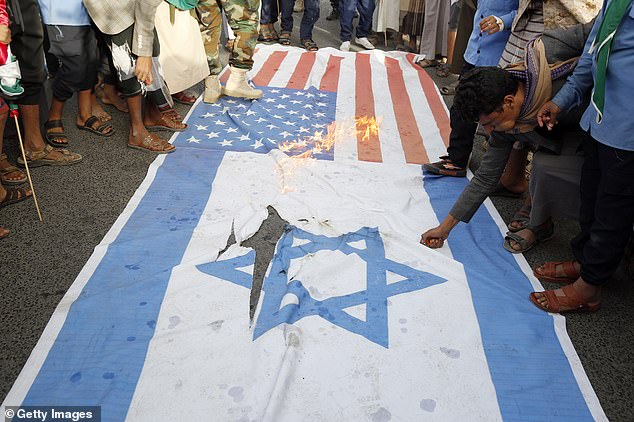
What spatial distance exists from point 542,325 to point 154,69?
2546 mm

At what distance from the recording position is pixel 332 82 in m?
4.52

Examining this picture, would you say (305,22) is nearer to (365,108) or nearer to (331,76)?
(331,76)

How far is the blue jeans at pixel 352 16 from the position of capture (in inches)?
234

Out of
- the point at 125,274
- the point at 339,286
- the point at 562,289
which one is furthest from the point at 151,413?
the point at 562,289

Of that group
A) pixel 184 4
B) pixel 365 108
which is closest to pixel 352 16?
pixel 365 108

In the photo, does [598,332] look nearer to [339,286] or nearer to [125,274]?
[339,286]

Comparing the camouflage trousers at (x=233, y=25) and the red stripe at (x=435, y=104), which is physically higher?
the camouflage trousers at (x=233, y=25)

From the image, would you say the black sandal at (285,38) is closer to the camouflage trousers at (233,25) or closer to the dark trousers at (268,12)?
the dark trousers at (268,12)

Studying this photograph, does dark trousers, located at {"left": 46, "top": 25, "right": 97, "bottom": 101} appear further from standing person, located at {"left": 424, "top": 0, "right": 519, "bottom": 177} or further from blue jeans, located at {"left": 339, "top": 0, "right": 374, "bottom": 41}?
blue jeans, located at {"left": 339, "top": 0, "right": 374, "bottom": 41}

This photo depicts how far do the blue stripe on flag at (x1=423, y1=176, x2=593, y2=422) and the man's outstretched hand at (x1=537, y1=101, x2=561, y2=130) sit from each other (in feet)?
2.17

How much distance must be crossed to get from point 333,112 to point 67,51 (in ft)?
6.15

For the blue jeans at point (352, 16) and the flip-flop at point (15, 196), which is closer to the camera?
the flip-flop at point (15, 196)

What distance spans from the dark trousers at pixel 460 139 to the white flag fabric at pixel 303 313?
141 millimetres

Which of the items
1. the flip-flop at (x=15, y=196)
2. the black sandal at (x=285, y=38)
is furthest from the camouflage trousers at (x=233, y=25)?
the black sandal at (x=285, y=38)
